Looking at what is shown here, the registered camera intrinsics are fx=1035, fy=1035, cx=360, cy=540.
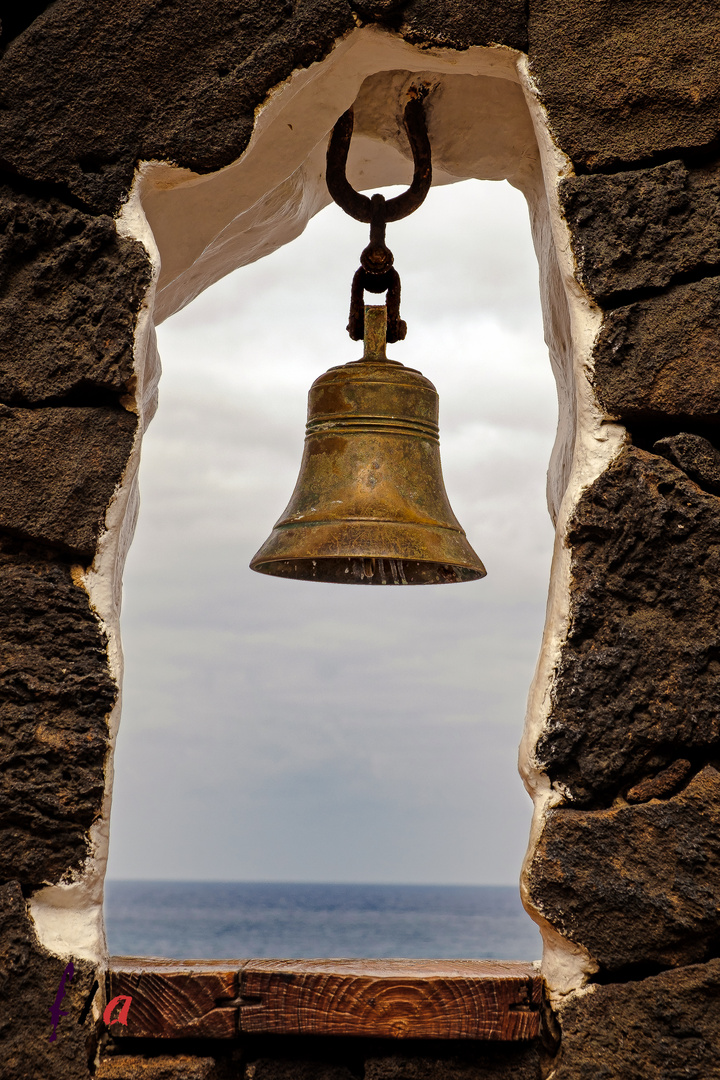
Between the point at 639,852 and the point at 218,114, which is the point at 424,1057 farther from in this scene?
the point at 218,114

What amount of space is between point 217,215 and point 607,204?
2.75 ft

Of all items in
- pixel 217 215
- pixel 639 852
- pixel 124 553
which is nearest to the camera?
pixel 639 852

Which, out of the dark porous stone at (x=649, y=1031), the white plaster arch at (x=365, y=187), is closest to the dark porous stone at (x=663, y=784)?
the white plaster arch at (x=365, y=187)

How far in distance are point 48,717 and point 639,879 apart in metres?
1.02

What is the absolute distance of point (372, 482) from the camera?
2230 mm

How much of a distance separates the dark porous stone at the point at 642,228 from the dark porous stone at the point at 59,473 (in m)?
0.92

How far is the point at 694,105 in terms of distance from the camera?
189cm

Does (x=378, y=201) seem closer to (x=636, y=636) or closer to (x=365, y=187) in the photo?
(x=365, y=187)

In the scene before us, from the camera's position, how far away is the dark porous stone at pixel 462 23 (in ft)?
6.38

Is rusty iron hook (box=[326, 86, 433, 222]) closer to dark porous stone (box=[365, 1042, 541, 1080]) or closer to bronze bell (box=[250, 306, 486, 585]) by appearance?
bronze bell (box=[250, 306, 486, 585])

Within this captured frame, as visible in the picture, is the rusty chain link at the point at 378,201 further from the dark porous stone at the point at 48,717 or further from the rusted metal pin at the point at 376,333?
the dark porous stone at the point at 48,717

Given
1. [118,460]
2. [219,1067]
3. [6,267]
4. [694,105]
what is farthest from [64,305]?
[219,1067]

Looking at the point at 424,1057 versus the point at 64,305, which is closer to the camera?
the point at 424,1057

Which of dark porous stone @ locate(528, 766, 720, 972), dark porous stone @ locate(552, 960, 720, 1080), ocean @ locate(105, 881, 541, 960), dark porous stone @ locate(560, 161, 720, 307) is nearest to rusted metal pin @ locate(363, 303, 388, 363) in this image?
dark porous stone @ locate(560, 161, 720, 307)
